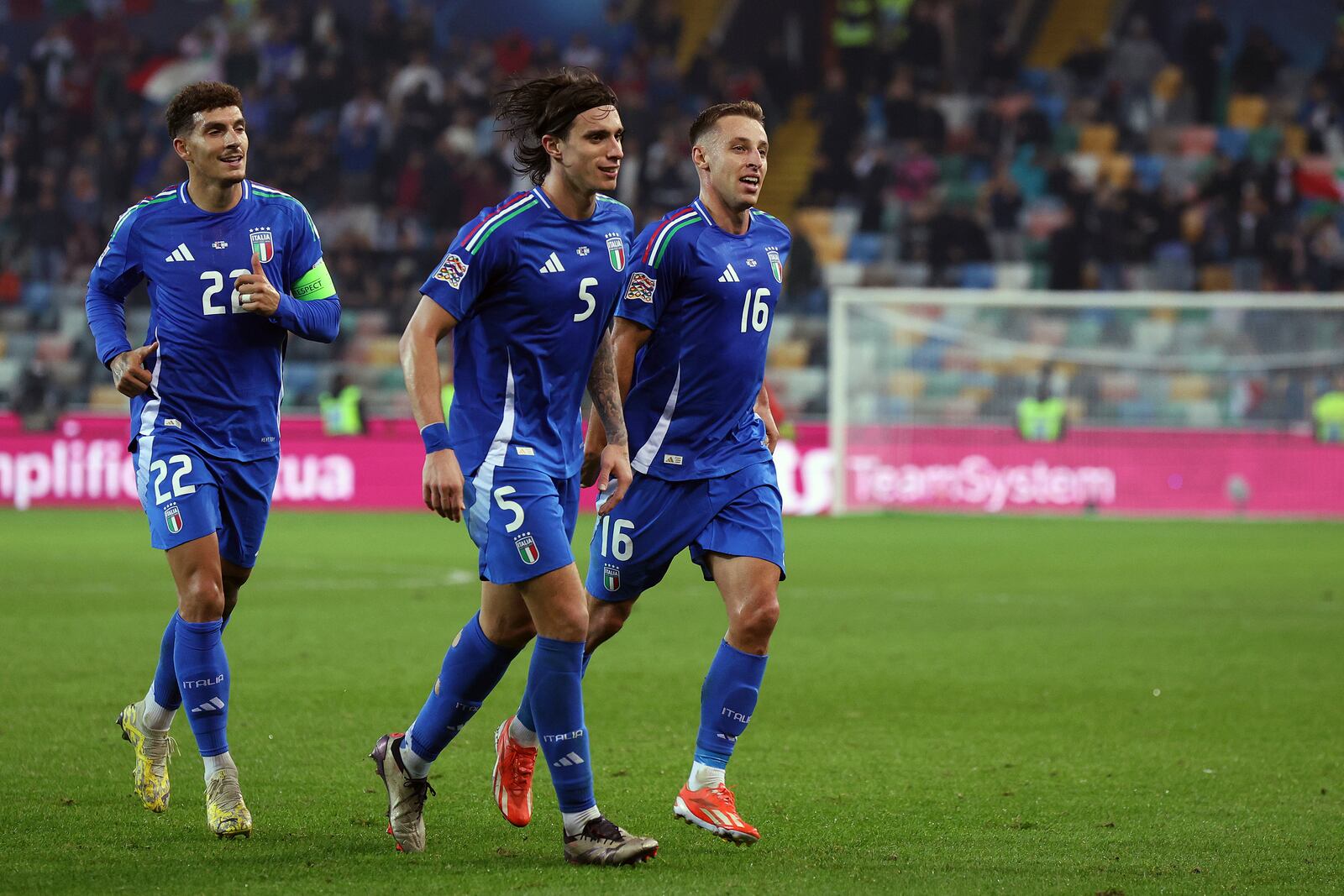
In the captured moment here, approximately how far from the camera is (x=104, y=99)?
2750cm

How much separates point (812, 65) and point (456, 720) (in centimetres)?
2466

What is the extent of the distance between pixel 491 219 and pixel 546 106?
0.37 meters

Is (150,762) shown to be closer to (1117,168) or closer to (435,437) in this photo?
(435,437)

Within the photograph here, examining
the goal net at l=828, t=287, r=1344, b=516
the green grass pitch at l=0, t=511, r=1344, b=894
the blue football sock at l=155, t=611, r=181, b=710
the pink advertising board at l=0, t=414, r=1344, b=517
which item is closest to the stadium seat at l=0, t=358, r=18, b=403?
the pink advertising board at l=0, t=414, r=1344, b=517

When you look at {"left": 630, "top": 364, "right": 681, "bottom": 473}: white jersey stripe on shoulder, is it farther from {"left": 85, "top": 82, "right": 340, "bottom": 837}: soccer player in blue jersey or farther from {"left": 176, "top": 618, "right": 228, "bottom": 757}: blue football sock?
{"left": 176, "top": 618, "right": 228, "bottom": 757}: blue football sock

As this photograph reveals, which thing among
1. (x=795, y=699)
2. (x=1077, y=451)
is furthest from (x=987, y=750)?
(x=1077, y=451)

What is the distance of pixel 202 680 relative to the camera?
5.54 metres

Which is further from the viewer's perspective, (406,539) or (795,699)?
(406,539)

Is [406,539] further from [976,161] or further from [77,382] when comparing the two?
[976,161]

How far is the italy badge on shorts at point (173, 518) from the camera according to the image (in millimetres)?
5492

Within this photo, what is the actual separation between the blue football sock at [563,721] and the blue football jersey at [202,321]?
136 cm

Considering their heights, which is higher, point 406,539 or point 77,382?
point 77,382

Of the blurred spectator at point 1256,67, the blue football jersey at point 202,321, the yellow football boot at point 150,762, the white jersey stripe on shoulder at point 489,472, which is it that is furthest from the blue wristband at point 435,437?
the blurred spectator at point 1256,67

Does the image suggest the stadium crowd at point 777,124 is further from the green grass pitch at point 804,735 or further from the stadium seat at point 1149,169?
the green grass pitch at point 804,735
